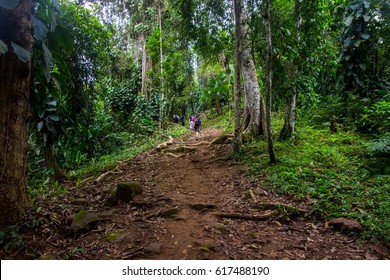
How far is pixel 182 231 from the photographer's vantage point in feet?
12.7

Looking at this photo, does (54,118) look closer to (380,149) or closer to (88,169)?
(88,169)

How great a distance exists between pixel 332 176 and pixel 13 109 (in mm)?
5731

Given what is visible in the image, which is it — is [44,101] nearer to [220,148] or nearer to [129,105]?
[220,148]

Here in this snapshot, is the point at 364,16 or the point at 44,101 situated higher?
the point at 364,16

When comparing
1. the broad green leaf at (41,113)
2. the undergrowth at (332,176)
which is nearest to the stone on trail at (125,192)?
the undergrowth at (332,176)

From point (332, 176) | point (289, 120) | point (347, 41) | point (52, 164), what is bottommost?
point (332, 176)

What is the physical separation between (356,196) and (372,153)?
7.89 ft

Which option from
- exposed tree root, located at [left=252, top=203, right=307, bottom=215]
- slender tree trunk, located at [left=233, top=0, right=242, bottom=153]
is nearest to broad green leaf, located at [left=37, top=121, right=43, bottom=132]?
slender tree trunk, located at [left=233, top=0, right=242, bottom=153]

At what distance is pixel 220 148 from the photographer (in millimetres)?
9180

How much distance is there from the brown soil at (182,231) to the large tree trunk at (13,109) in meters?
0.38

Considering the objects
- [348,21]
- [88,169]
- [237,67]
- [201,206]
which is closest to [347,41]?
[348,21]

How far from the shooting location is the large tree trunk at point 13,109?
3234 mm

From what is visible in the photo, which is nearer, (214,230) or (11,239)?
(11,239)
